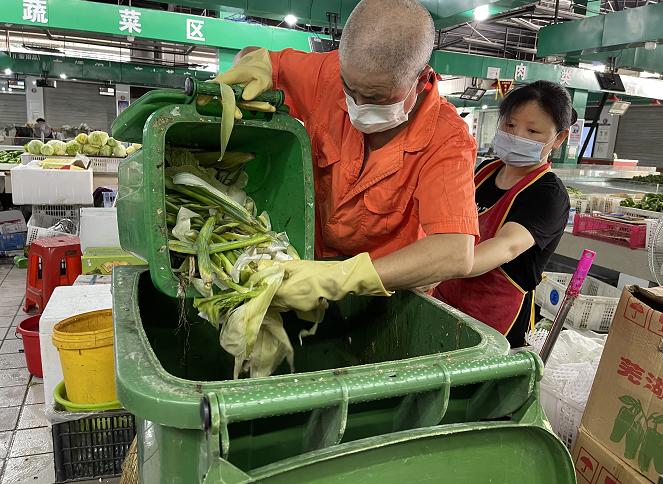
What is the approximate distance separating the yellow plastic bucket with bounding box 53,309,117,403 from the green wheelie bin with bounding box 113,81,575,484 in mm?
762

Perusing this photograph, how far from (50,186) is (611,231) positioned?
5644mm

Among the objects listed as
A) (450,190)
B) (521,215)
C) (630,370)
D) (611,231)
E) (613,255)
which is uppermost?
(450,190)

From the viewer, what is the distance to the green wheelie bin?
81 cm

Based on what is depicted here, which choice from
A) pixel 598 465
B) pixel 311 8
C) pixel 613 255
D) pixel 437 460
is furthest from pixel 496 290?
pixel 311 8

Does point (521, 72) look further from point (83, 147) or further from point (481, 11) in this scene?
point (83, 147)

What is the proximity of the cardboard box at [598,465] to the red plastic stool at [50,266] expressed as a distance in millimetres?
4196

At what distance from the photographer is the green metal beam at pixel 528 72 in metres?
8.98

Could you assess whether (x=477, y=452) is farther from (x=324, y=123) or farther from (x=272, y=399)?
(x=324, y=123)

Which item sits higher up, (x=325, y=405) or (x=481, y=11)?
(x=481, y=11)

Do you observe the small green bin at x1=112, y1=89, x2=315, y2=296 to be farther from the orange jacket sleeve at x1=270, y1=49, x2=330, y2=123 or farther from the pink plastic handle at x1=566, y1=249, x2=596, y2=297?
the pink plastic handle at x1=566, y1=249, x2=596, y2=297

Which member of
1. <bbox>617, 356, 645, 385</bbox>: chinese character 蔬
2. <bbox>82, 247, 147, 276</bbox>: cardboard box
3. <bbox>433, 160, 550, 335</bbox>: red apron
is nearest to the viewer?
<bbox>617, 356, 645, 385</bbox>: chinese character 蔬

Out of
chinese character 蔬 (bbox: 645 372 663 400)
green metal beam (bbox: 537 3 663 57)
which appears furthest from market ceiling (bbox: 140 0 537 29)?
chinese character 蔬 (bbox: 645 372 663 400)

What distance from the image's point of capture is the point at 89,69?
1330cm

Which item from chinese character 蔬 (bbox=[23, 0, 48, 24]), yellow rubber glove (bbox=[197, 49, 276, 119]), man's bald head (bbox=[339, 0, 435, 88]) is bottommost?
yellow rubber glove (bbox=[197, 49, 276, 119])
